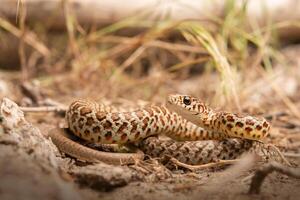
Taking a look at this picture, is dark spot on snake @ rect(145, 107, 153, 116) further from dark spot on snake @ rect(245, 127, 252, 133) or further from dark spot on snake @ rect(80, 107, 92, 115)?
dark spot on snake @ rect(245, 127, 252, 133)

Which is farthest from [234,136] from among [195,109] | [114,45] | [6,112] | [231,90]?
[114,45]

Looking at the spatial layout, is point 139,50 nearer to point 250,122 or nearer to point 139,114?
point 139,114

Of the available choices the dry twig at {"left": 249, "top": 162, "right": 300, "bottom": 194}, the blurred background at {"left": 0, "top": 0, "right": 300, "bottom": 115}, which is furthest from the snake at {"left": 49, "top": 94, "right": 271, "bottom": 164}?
the blurred background at {"left": 0, "top": 0, "right": 300, "bottom": 115}

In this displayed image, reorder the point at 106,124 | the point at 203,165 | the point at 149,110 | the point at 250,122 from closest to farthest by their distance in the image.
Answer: the point at 203,165 → the point at 106,124 → the point at 250,122 → the point at 149,110

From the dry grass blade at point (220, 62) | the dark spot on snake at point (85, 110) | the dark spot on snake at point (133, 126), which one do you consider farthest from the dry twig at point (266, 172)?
the dry grass blade at point (220, 62)

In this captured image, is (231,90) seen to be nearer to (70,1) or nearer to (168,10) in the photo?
(168,10)

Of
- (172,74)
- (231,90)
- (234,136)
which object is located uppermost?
(172,74)

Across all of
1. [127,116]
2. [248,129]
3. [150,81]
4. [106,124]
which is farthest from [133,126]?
[150,81]
